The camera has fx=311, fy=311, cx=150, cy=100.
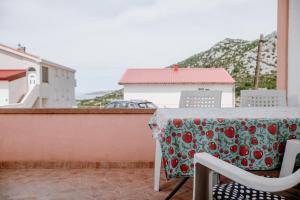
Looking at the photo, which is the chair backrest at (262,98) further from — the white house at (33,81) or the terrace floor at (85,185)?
the white house at (33,81)

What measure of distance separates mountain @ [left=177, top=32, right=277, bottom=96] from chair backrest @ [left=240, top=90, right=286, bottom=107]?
54.2 inches

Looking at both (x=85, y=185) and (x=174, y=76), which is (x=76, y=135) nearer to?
(x=85, y=185)

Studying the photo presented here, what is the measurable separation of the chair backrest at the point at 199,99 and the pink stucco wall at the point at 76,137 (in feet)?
2.62

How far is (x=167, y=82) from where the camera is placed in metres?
5.06

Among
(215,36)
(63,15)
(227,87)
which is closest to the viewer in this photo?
(227,87)

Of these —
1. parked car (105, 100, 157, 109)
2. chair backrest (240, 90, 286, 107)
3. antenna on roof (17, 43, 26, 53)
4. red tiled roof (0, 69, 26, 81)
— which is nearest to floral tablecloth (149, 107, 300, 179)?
chair backrest (240, 90, 286, 107)

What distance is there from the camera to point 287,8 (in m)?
3.26

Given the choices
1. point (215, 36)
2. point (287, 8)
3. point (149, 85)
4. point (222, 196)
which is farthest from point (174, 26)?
point (222, 196)

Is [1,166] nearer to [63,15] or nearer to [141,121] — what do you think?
[141,121]

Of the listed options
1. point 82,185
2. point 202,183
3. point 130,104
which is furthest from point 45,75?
point 202,183

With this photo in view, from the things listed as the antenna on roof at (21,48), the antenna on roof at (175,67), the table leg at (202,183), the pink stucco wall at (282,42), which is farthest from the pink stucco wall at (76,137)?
the antenna on roof at (21,48)

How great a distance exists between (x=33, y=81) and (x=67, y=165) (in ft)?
8.86

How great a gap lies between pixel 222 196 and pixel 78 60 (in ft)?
15.1

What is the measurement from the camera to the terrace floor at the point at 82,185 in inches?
92.7
